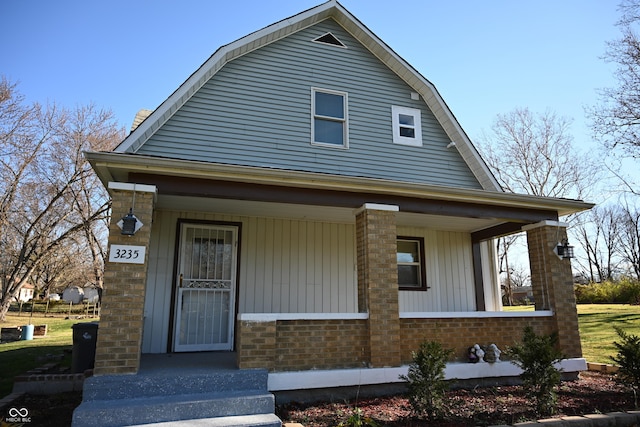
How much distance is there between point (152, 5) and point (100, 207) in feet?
65.0

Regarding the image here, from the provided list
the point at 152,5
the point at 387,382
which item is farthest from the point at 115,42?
the point at 387,382

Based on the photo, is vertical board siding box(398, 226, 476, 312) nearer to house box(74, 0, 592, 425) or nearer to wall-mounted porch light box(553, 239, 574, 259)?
house box(74, 0, 592, 425)

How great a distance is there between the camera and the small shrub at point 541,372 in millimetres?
5359

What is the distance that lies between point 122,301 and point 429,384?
3.95 metres

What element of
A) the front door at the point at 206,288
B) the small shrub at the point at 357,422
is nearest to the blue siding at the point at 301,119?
the front door at the point at 206,288

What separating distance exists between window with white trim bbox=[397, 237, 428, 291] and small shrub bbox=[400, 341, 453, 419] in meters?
4.43

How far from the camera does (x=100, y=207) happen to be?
83.6ft

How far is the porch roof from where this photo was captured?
594cm

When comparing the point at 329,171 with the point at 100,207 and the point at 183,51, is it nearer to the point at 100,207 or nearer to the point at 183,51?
the point at 183,51

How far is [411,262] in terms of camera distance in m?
9.89

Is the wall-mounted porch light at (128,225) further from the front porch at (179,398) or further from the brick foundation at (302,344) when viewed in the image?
the brick foundation at (302,344)

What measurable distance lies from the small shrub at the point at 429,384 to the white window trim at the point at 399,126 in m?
5.26

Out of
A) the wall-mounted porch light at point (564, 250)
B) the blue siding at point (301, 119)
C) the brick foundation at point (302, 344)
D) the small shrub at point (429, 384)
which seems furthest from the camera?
the blue siding at point (301, 119)

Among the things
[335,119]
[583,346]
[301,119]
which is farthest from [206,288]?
[583,346]
